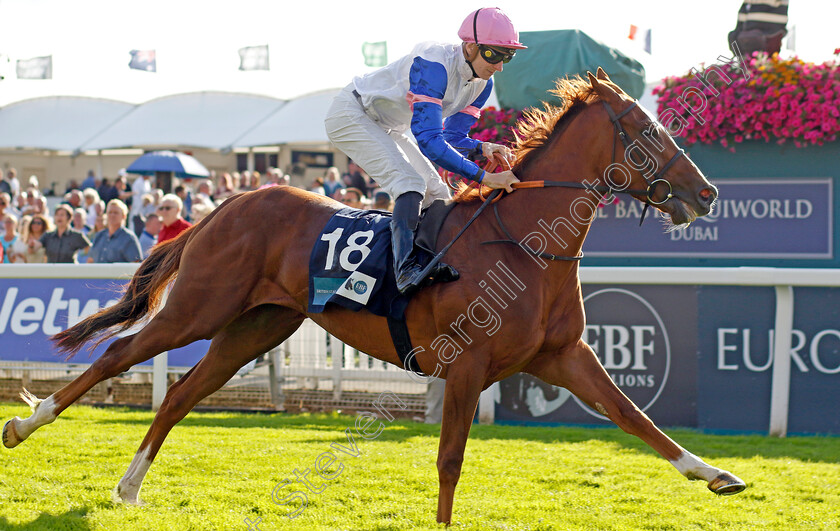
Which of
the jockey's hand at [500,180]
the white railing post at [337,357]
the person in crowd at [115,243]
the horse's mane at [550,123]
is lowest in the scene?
the white railing post at [337,357]

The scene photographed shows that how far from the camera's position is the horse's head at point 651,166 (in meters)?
3.55

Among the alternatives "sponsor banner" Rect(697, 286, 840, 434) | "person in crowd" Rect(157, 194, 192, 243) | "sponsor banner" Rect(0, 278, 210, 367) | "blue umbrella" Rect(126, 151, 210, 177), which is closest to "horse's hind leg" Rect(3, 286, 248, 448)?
"sponsor banner" Rect(0, 278, 210, 367)

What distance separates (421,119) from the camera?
366 centimetres

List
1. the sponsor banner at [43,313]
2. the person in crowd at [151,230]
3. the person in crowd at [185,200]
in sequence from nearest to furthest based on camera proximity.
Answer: the sponsor banner at [43,313] < the person in crowd at [151,230] < the person in crowd at [185,200]

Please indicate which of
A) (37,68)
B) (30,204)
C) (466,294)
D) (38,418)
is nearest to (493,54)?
(466,294)

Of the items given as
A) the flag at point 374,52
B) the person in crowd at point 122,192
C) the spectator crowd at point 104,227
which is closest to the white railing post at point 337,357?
the spectator crowd at point 104,227

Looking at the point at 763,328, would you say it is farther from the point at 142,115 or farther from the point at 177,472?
the point at 142,115

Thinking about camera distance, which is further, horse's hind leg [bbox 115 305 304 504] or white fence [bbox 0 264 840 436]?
white fence [bbox 0 264 840 436]

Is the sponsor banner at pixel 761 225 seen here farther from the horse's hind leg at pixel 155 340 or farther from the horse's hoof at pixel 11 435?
the horse's hoof at pixel 11 435

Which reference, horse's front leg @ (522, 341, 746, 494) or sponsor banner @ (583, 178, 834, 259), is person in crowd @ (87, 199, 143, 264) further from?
horse's front leg @ (522, 341, 746, 494)

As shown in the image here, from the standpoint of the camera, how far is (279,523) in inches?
148

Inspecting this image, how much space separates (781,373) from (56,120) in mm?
20926

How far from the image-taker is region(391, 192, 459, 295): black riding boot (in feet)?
12.1

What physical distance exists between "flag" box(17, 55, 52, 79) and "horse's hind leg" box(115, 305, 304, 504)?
2135cm
